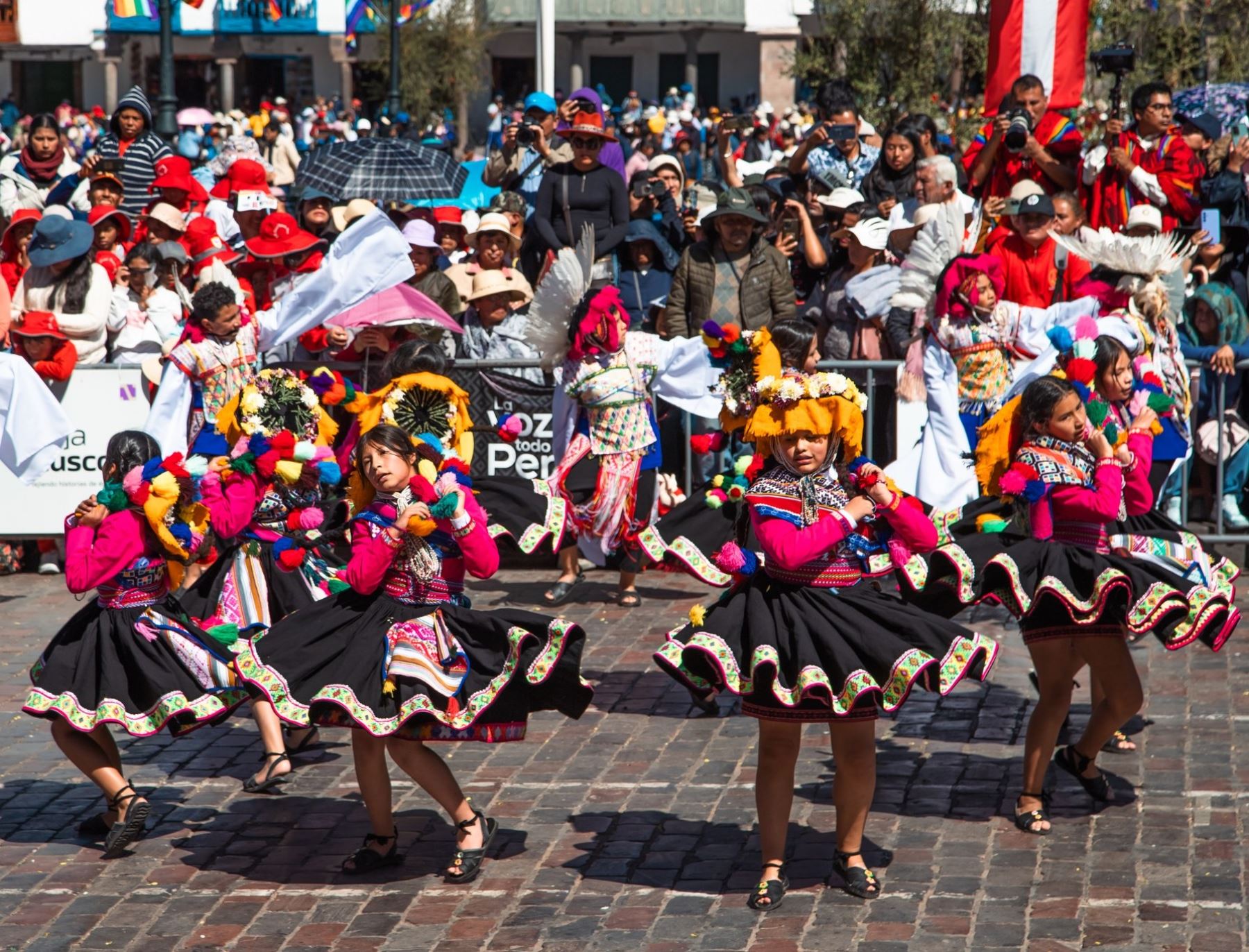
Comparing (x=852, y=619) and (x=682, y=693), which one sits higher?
(x=852, y=619)

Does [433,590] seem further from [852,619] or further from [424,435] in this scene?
[852,619]

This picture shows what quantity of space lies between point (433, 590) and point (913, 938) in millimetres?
2013

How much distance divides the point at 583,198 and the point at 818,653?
22.6 feet

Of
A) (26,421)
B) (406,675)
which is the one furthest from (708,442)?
(26,421)

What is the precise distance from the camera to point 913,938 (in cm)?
567

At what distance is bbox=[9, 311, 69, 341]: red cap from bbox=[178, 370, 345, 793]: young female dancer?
12.2 ft

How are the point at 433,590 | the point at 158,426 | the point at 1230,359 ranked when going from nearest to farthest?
the point at 433,590, the point at 158,426, the point at 1230,359

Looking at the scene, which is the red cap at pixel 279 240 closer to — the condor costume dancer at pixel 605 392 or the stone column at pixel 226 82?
the condor costume dancer at pixel 605 392

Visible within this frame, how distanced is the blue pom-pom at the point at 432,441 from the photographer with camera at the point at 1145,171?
6.62 metres

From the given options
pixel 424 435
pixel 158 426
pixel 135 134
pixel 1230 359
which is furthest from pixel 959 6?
pixel 424 435

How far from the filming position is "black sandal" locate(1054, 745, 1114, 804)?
6.99 m

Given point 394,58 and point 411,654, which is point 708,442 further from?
point 394,58

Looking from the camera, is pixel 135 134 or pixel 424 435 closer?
pixel 424 435

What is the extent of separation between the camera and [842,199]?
39.6 ft
